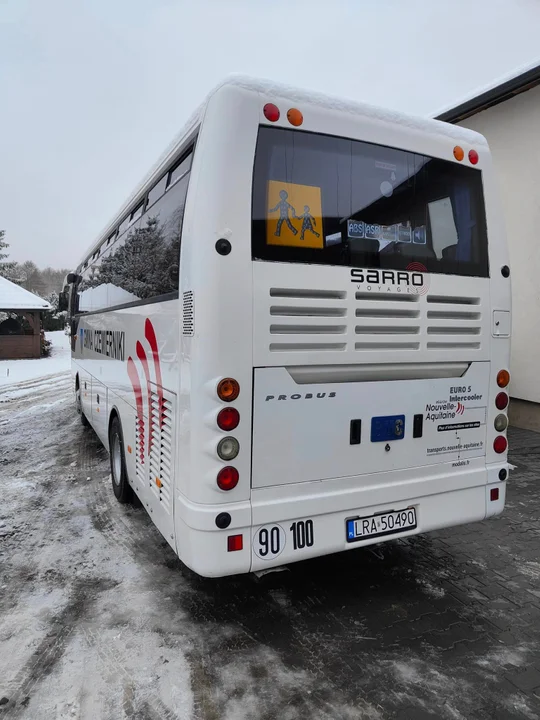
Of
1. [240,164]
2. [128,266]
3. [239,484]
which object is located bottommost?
[239,484]

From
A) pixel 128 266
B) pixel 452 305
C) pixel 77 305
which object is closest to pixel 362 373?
pixel 452 305

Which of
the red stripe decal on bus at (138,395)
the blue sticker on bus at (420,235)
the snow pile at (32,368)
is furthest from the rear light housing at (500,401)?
the snow pile at (32,368)

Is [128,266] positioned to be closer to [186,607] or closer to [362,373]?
[362,373]

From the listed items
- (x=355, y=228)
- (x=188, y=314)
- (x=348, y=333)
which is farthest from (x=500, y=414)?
(x=188, y=314)

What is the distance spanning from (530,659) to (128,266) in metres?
4.51

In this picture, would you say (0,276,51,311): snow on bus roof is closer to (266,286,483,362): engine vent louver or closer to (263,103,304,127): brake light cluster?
(263,103,304,127): brake light cluster

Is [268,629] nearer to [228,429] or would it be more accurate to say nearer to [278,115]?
[228,429]

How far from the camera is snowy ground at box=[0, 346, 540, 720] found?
268cm

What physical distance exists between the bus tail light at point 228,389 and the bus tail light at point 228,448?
9.6 inches

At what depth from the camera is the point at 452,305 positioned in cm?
368

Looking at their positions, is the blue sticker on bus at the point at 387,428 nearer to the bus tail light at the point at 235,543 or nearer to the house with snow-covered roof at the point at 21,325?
the bus tail light at the point at 235,543

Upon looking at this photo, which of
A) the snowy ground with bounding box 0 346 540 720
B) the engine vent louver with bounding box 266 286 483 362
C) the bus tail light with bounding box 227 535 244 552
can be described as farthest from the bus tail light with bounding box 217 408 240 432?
the snowy ground with bounding box 0 346 540 720

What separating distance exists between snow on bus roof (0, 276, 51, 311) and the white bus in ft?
81.5

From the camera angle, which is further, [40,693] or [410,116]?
[410,116]
